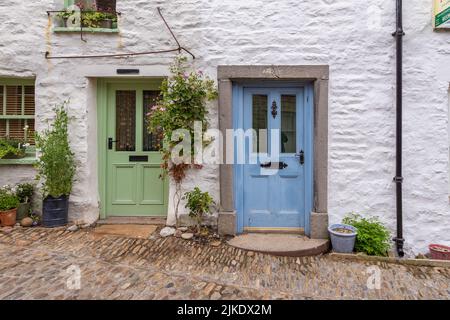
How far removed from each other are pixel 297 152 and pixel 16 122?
4.67 meters

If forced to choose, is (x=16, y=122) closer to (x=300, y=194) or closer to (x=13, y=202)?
(x=13, y=202)

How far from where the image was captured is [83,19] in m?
4.67

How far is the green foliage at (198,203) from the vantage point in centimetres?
438

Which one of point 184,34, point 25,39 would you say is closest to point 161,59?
point 184,34

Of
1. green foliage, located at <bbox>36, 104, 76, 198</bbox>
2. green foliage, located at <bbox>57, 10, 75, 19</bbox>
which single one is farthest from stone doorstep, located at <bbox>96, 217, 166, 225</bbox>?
green foliage, located at <bbox>57, 10, 75, 19</bbox>

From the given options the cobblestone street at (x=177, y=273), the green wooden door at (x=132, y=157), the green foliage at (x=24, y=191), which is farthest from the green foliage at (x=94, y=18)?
the cobblestone street at (x=177, y=273)

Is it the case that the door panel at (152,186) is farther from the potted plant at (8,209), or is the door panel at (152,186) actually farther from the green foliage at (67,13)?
the green foliage at (67,13)

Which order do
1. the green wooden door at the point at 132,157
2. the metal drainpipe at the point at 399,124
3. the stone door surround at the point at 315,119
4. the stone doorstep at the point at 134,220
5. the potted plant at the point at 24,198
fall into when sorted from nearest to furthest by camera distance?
the metal drainpipe at the point at 399,124
the stone door surround at the point at 315,119
the potted plant at the point at 24,198
the stone doorstep at the point at 134,220
the green wooden door at the point at 132,157

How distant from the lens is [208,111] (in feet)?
14.9

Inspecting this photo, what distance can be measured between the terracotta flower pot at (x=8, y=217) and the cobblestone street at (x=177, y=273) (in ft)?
1.26

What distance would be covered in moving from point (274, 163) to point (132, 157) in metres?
2.36

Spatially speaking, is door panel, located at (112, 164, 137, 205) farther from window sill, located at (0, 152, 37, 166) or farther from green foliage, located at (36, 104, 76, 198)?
window sill, located at (0, 152, 37, 166)

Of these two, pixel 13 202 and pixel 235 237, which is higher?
pixel 13 202

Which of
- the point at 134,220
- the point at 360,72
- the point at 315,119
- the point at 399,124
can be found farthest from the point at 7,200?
the point at 399,124
